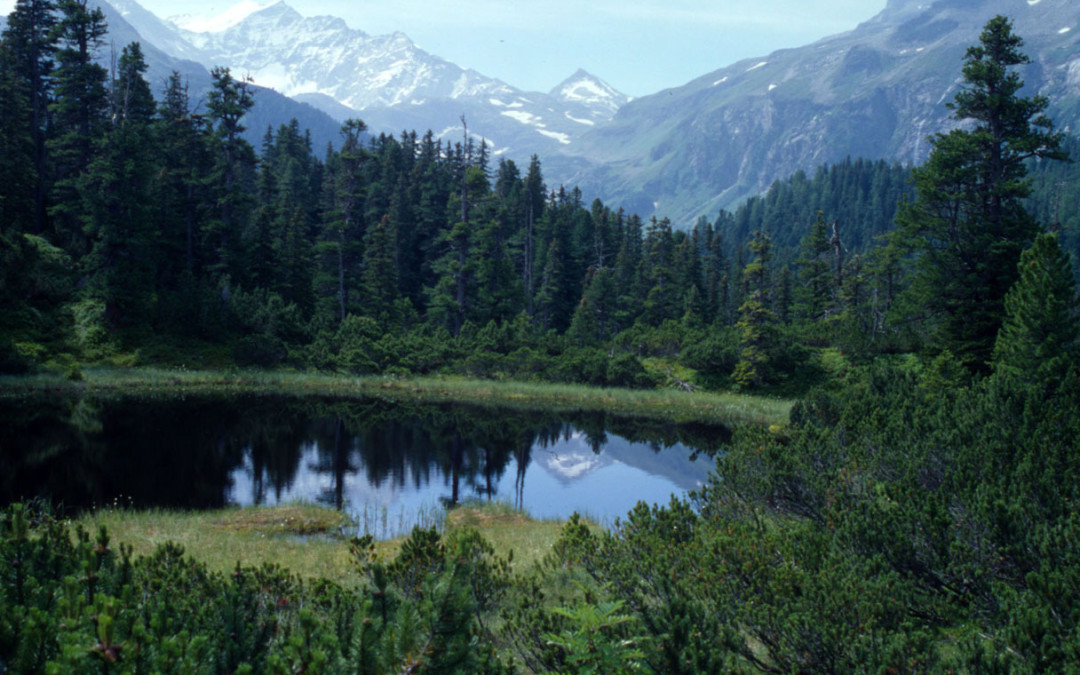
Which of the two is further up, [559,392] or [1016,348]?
[1016,348]

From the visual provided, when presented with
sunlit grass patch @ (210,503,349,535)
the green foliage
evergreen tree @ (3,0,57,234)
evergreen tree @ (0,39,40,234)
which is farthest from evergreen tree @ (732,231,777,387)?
evergreen tree @ (3,0,57,234)

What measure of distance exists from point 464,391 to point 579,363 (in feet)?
29.9

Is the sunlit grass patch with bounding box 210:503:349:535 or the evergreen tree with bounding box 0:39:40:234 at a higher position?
the evergreen tree with bounding box 0:39:40:234

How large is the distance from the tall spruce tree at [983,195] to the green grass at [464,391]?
9.02 metres

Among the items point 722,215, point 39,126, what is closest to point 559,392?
point 39,126

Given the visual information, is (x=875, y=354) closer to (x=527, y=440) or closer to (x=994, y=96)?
(x=994, y=96)

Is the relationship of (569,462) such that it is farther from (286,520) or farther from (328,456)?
(286,520)

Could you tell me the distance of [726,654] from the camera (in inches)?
251

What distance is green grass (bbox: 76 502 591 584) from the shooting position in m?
12.2

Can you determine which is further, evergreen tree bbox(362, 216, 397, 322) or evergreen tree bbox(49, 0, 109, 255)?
evergreen tree bbox(362, 216, 397, 322)

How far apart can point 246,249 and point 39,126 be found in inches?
644

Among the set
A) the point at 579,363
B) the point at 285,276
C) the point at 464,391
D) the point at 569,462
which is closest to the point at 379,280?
the point at 285,276

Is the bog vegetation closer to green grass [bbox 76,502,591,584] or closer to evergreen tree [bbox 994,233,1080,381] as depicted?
evergreen tree [bbox 994,233,1080,381]

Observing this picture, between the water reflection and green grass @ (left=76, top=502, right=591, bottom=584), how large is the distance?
1286 millimetres
